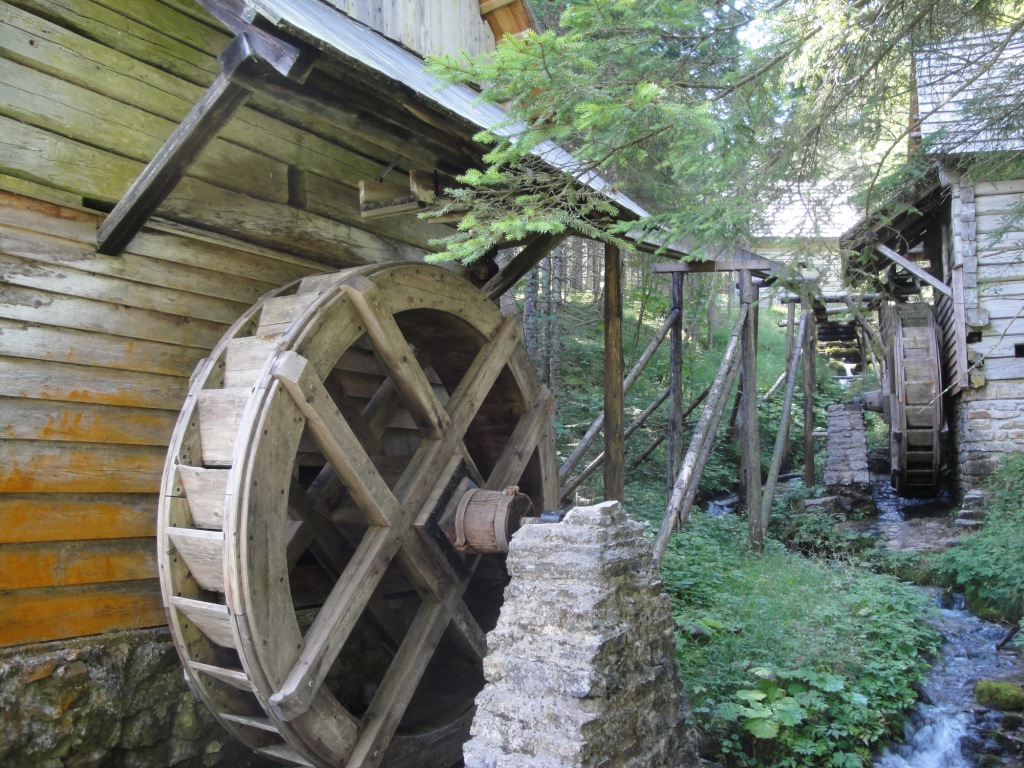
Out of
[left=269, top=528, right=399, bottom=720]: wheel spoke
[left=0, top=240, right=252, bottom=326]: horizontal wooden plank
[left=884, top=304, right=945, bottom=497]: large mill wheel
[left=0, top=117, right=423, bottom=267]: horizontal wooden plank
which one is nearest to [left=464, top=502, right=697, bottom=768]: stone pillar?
[left=269, top=528, right=399, bottom=720]: wheel spoke

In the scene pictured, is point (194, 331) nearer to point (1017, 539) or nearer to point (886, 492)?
point (1017, 539)

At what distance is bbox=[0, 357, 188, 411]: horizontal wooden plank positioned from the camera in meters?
3.48

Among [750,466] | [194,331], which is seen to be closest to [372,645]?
→ [194,331]

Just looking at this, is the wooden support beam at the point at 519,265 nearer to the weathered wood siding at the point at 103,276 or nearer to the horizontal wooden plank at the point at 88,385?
the weathered wood siding at the point at 103,276

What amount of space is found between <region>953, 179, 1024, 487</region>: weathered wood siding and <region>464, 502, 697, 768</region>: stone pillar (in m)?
8.24

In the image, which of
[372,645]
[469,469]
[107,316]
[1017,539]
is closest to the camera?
[107,316]

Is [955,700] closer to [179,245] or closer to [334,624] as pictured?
[334,624]

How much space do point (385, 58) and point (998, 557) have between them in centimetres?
686

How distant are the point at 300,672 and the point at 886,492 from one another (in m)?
11.1

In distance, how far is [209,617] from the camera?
336cm

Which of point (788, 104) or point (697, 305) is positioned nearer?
point (788, 104)

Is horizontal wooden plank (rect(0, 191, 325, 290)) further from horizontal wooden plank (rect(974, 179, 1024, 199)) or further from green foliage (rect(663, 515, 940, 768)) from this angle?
horizontal wooden plank (rect(974, 179, 1024, 199))

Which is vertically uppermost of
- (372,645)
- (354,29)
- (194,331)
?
(354,29)

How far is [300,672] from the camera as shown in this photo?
11.1 feet
